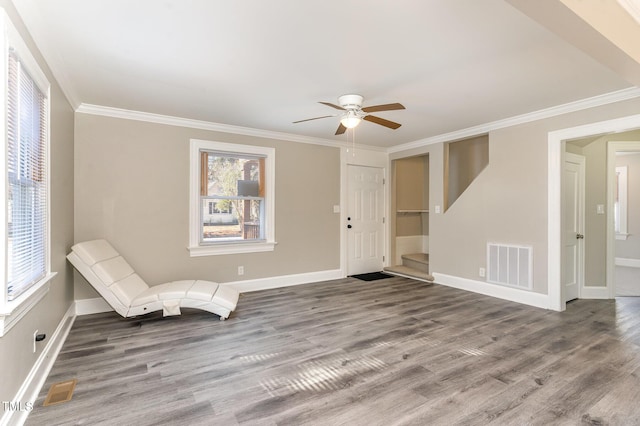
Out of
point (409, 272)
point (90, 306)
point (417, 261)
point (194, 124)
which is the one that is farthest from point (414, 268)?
point (90, 306)

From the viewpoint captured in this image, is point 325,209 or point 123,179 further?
point 325,209

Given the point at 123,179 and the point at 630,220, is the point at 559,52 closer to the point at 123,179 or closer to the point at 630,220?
the point at 123,179

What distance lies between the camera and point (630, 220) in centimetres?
689

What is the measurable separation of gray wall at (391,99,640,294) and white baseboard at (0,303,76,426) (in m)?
4.97

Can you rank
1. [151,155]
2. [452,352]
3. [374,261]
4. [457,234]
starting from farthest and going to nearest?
[374,261]
[457,234]
[151,155]
[452,352]

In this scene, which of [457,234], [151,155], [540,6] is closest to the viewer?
[540,6]

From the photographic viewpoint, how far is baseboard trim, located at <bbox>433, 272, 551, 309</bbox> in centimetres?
409

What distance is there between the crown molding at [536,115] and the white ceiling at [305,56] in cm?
16

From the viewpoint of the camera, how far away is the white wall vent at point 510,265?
420 cm

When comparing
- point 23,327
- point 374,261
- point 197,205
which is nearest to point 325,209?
point 374,261

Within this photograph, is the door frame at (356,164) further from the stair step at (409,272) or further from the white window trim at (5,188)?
the white window trim at (5,188)

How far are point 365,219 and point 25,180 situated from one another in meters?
4.86

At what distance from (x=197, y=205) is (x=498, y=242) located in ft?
13.8

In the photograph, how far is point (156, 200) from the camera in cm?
420
